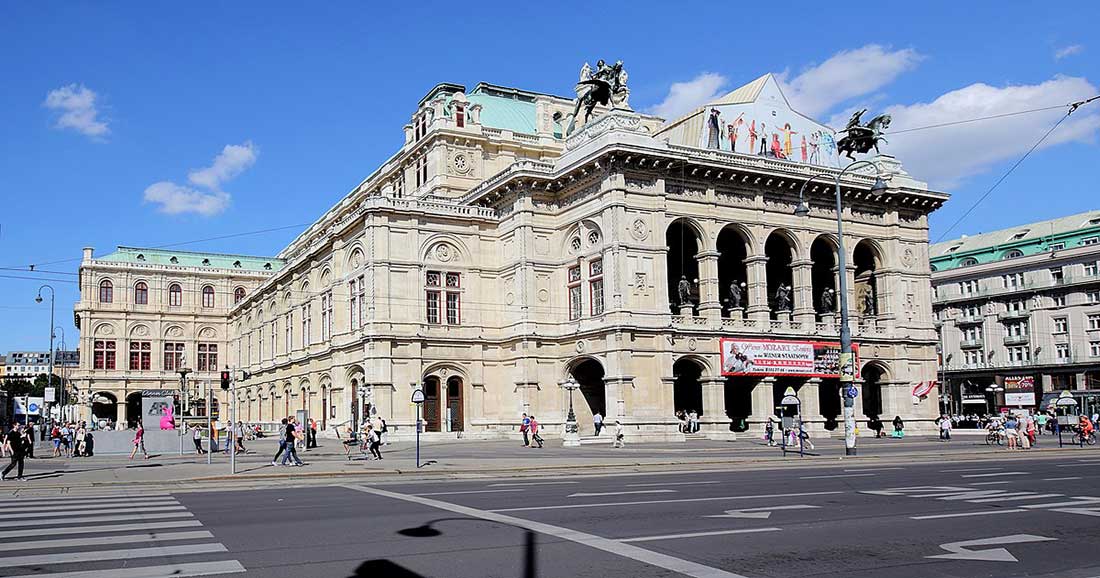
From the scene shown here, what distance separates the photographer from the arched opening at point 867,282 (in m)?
60.6

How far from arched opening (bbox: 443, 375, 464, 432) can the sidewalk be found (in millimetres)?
12046

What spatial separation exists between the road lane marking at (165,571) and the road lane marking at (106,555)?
0.82m

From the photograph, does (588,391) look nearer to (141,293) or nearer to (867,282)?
(867,282)

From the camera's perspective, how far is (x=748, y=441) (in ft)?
164

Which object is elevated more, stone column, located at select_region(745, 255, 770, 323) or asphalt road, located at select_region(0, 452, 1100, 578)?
stone column, located at select_region(745, 255, 770, 323)

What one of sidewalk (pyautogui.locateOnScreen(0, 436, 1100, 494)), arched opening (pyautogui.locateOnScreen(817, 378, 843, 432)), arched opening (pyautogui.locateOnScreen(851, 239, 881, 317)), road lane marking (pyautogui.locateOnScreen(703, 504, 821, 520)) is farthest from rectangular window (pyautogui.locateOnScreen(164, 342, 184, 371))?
road lane marking (pyautogui.locateOnScreen(703, 504, 821, 520))

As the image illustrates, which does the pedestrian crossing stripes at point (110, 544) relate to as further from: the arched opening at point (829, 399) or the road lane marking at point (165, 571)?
the arched opening at point (829, 399)

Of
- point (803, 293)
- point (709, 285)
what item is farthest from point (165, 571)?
point (803, 293)

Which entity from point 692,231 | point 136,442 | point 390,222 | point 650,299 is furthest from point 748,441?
point 136,442

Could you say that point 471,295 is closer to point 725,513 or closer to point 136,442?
point 136,442

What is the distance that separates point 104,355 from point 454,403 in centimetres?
6044

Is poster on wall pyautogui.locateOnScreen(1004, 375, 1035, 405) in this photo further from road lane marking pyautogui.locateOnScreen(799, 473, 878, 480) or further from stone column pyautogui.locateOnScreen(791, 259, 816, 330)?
road lane marking pyautogui.locateOnScreen(799, 473, 878, 480)

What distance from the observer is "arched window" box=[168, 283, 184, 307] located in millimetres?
104938

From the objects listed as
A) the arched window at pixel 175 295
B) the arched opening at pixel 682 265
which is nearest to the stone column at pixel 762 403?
the arched opening at pixel 682 265
